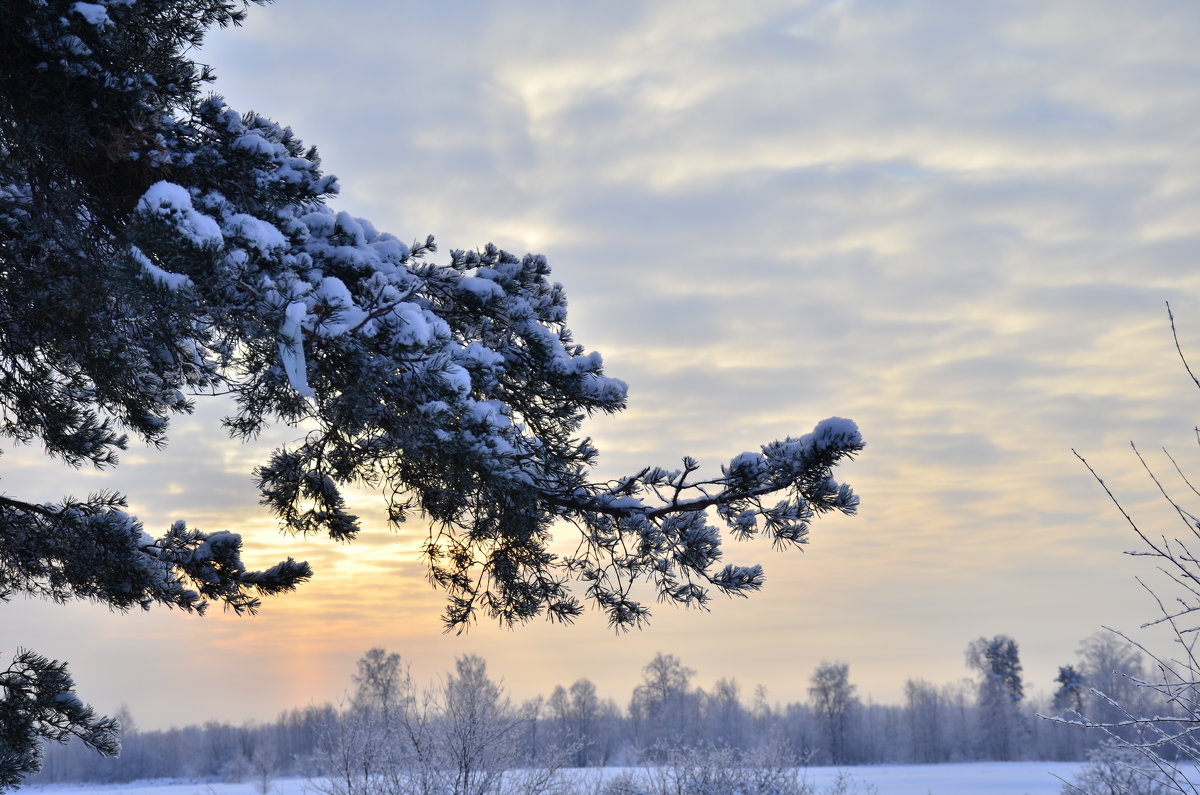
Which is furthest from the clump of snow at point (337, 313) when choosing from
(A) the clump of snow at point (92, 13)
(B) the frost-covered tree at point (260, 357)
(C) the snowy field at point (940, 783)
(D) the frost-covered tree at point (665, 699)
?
(D) the frost-covered tree at point (665, 699)

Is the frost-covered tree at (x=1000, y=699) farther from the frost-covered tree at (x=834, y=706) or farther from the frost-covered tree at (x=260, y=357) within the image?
the frost-covered tree at (x=260, y=357)

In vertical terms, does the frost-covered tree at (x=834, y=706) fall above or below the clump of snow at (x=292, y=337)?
below

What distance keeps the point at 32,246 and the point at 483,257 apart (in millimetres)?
2801

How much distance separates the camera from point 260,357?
17.4 feet

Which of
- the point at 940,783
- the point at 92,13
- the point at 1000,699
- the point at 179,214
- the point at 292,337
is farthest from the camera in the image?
the point at 1000,699

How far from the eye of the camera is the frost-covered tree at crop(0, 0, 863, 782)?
13.9 ft

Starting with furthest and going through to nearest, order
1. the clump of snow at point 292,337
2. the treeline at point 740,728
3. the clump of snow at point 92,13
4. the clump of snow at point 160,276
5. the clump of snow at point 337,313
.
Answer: the treeline at point 740,728 → the clump of snow at point 92,13 → the clump of snow at point 337,313 → the clump of snow at point 160,276 → the clump of snow at point 292,337

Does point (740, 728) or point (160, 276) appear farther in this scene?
point (740, 728)

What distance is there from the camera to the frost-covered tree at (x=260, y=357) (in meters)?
4.23

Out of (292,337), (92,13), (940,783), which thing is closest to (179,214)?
(292,337)

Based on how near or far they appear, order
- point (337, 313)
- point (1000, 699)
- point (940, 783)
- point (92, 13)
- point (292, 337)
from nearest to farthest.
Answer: point (292, 337) < point (337, 313) < point (92, 13) < point (940, 783) < point (1000, 699)

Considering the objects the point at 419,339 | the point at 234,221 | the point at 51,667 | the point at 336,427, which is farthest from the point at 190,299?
the point at 51,667

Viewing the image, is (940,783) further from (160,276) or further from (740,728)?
(160,276)

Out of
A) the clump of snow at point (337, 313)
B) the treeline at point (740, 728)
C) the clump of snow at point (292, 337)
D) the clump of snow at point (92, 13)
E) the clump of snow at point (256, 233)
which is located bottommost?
the treeline at point (740, 728)
